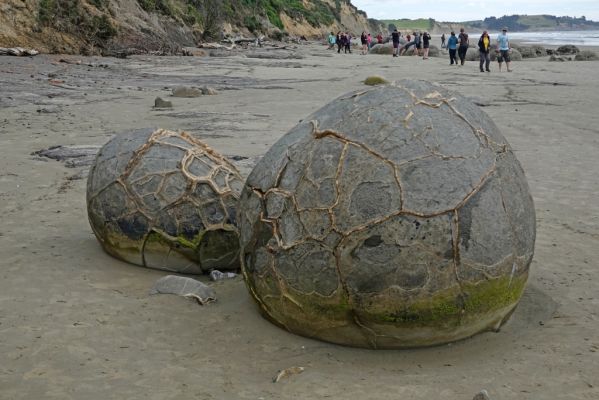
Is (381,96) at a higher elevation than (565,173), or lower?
higher

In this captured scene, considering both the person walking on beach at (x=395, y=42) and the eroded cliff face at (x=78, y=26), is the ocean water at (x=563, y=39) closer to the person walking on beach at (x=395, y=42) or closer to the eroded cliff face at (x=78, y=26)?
the person walking on beach at (x=395, y=42)

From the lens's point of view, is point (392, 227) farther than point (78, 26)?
No

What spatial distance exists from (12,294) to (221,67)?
62.9 ft

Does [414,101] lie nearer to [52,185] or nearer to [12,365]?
[12,365]

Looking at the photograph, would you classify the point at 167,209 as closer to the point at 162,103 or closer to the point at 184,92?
the point at 162,103

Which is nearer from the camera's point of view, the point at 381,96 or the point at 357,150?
the point at 357,150

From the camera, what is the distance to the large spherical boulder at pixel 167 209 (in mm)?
4910

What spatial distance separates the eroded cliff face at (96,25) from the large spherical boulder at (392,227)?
62.6ft

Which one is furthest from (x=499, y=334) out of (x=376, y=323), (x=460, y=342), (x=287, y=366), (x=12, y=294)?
(x=12, y=294)

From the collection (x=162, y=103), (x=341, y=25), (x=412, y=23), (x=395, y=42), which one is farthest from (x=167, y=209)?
(x=412, y=23)

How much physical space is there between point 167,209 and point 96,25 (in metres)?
20.5

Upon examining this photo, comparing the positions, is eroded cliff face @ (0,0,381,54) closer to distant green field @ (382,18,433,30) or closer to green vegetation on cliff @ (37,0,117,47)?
green vegetation on cliff @ (37,0,117,47)

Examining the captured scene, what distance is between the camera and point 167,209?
16.1 feet

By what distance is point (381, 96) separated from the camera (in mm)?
3975
